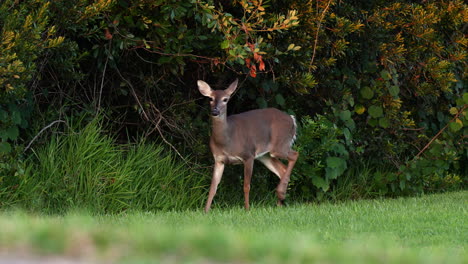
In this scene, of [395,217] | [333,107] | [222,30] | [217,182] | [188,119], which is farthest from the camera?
[333,107]

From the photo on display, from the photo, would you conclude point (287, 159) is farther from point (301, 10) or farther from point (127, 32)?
point (127, 32)

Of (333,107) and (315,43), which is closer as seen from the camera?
(315,43)

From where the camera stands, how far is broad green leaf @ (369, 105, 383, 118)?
1207cm

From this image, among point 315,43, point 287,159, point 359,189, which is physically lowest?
point 359,189

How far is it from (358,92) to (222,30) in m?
3.57

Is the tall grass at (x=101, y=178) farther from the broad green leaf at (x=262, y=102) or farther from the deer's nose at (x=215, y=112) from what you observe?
the broad green leaf at (x=262, y=102)

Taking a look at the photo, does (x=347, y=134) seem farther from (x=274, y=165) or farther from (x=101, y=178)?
A: (x=101, y=178)

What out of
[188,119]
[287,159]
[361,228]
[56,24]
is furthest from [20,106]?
[361,228]

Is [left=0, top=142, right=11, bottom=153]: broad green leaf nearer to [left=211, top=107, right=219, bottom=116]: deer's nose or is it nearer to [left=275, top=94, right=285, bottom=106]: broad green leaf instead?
[left=211, top=107, right=219, bottom=116]: deer's nose

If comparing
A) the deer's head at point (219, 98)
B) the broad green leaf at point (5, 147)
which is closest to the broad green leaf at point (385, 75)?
the deer's head at point (219, 98)

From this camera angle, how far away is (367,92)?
1205 cm

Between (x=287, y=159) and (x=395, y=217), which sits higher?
(x=395, y=217)

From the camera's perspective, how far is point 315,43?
10.4 m

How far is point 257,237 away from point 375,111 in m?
6.48
